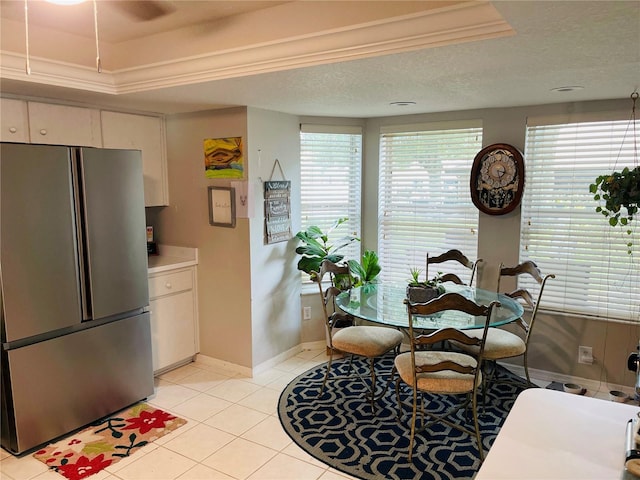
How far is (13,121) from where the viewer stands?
2.92m

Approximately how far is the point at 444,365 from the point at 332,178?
87.3 inches

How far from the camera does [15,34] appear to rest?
8.46 ft

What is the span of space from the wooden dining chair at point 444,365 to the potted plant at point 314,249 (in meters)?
1.27

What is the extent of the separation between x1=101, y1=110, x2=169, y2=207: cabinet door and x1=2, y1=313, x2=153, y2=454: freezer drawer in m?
1.18

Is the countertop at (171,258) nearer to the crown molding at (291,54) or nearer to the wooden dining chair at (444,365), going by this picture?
the crown molding at (291,54)

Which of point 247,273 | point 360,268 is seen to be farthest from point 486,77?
point 247,273

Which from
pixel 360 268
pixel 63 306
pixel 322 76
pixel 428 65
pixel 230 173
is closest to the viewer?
pixel 428 65

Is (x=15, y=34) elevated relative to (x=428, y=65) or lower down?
elevated

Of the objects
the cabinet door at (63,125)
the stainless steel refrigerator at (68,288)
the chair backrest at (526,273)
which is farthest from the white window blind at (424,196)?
the cabinet door at (63,125)

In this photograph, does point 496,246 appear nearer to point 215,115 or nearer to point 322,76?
point 322,76

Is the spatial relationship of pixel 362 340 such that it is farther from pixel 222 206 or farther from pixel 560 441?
pixel 560 441

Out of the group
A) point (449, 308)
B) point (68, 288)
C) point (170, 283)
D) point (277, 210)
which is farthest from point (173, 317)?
point (449, 308)

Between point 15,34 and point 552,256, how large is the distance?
12.8 feet

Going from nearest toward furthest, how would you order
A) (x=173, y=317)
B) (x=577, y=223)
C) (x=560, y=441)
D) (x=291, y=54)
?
(x=560, y=441)
(x=291, y=54)
(x=577, y=223)
(x=173, y=317)
